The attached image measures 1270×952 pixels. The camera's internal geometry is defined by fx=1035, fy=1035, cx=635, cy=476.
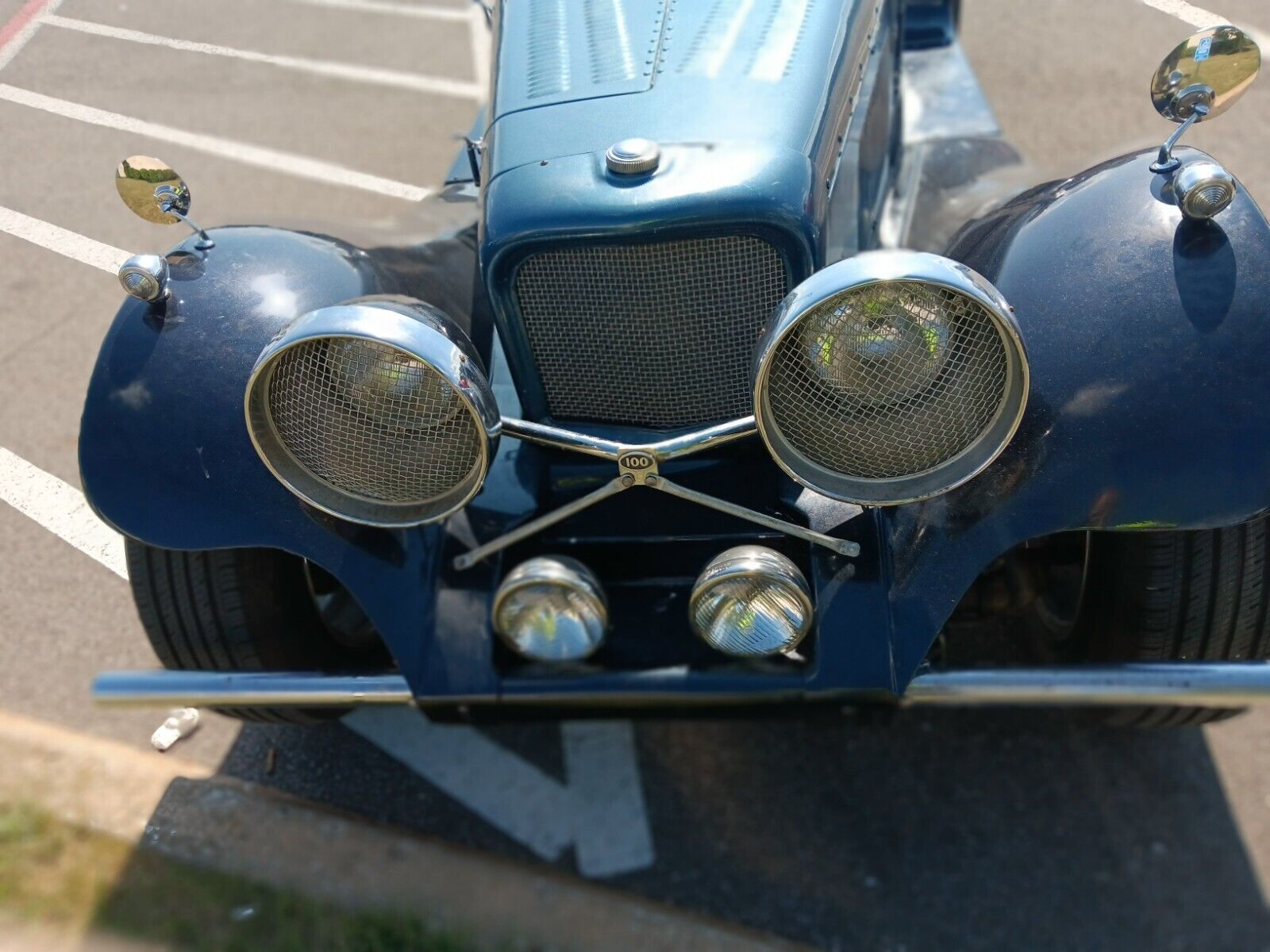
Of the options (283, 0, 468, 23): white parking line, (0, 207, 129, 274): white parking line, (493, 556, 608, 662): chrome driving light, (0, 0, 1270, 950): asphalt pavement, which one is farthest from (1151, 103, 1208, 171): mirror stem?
(283, 0, 468, 23): white parking line

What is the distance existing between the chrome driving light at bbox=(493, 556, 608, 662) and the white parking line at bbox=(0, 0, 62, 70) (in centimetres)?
221

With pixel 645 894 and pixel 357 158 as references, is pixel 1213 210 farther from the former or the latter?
pixel 357 158

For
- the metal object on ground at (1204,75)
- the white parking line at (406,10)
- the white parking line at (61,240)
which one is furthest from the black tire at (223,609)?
the white parking line at (406,10)

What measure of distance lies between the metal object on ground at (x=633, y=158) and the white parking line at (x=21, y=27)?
1.97m

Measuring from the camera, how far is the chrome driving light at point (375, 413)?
172 centimetres

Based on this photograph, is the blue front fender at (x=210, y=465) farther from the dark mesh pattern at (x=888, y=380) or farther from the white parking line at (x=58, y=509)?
the white parking line at (x=58, y=509)

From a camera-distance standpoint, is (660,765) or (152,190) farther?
(660,765)

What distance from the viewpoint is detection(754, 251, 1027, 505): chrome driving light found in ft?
5.31

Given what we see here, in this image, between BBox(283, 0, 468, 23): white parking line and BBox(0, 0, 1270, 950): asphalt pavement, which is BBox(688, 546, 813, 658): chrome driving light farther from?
BBox(283, 0, 468, 23): white parking line

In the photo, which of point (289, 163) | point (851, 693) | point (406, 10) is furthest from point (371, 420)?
point (406, 10)

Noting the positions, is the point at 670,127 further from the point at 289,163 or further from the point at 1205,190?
the point at 289,163

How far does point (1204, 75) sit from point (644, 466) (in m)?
1.28

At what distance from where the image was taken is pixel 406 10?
18.6 ft

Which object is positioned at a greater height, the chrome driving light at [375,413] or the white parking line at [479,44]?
the chrome driving light at [375,413]
